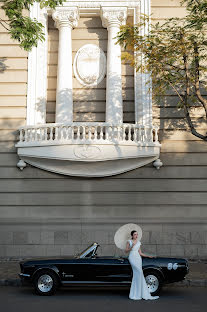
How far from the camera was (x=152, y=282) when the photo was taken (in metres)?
11.3

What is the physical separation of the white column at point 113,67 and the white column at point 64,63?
158 cm

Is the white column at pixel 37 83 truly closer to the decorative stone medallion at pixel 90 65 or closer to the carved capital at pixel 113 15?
the decorative stone medallion at pixel 90 65

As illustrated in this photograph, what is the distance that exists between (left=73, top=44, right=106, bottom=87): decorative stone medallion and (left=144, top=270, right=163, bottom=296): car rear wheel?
35.5 ft

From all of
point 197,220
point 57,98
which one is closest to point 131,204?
point 197,220

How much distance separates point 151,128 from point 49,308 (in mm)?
10344

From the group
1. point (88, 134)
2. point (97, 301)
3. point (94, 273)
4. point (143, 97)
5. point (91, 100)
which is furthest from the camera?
point (91, 100)

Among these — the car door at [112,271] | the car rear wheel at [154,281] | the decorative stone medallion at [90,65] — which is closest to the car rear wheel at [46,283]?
the car door at [112,271]

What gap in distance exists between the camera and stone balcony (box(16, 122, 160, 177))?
17531mm

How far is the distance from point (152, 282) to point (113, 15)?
12.9m

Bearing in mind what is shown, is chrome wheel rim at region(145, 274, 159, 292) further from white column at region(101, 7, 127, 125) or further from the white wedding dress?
white column at region(101, 7, 127, 125)

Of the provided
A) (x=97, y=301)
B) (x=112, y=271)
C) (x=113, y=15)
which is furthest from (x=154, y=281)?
(x=113, y=15)

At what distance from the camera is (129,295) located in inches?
430

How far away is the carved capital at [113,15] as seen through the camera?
1944cm

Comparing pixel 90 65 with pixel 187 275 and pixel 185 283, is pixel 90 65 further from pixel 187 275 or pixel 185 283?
pixel 185 283
